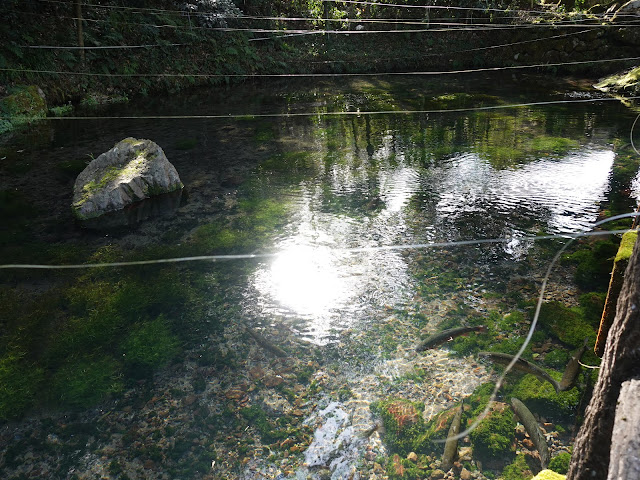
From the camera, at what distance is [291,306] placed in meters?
5.10

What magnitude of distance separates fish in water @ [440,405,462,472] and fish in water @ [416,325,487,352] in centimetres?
88

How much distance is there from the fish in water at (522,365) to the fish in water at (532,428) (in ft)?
1.29

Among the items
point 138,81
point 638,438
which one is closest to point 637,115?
point 638,438

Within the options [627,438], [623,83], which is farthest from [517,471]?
[623,83]

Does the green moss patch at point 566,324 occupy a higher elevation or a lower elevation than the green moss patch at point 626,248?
lower

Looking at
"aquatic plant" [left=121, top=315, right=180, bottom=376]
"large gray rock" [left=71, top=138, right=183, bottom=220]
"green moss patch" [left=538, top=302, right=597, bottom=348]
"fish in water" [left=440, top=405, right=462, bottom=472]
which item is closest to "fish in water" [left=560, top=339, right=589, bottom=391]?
"green moss patch" [left=538, top=302, right=597, bottom=348]

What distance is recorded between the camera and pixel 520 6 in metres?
21.0

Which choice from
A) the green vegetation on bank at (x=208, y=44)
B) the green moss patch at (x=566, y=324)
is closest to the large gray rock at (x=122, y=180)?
the green vegetation on bank at (x=208, y=44)

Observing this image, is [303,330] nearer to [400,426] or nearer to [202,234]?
[400,426]

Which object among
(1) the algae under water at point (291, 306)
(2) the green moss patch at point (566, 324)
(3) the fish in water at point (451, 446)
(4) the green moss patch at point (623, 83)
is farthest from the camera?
(4) the green moss patch at point (623, 83)

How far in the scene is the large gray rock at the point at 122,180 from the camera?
7.35 m

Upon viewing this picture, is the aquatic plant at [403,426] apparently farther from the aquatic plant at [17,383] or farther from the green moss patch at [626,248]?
the aquatic plant at [17,383]

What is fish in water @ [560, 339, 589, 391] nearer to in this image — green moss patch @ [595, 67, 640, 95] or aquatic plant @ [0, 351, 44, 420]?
aquatic plant @ [0, 351, 44, 420]

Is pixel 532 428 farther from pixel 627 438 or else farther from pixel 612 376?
pixel 627 438
